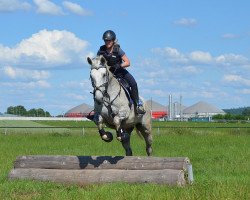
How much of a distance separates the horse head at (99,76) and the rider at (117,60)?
580 millimetres

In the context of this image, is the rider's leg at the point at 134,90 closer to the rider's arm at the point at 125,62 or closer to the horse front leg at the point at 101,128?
the rider's arm at the point at 125,62

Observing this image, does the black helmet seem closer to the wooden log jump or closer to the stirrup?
the stirrup

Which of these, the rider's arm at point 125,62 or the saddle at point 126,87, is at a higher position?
the rider's arm at point 125,62

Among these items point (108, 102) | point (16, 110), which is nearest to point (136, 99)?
point (108, 102)

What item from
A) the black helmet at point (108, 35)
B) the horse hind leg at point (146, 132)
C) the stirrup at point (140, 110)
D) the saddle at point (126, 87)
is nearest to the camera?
the black helmet at point (108, 35)

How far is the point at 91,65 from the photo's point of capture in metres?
10.7

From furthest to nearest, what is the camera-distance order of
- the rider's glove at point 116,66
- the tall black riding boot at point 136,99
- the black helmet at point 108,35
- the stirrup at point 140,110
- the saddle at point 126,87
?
the stirrup at point 140,110 → the tall black riding boot at point 136,99 → the saddle at point 126,87 → the rider's glove at point 116,66 → the black helmet at point 108,35

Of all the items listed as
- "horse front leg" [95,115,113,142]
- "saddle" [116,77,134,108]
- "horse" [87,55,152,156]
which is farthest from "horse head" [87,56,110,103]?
"saddle" [116,77,134,108]

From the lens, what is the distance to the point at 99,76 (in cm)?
1052

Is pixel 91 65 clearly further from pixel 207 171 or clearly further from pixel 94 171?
pixel 207 171

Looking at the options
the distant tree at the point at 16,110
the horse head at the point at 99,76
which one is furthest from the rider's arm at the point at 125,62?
the distant tree at the point at 16,110

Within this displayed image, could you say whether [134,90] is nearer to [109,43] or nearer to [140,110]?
[140,110]

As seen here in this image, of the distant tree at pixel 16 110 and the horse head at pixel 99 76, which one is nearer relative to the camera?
the horse head at pixel 99 76

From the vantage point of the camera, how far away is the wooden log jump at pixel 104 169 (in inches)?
414
